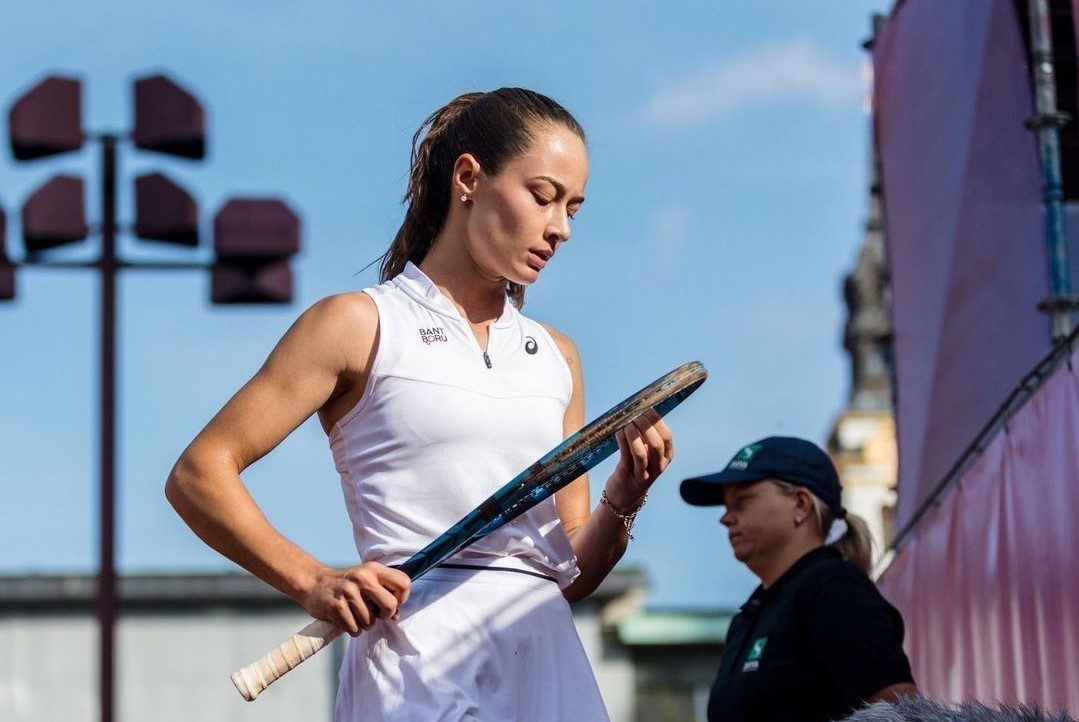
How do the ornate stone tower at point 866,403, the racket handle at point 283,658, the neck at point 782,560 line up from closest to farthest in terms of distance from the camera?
the racket handle at point 283,658
the neck at point 782,560
the ornate stone tower at point 866,403

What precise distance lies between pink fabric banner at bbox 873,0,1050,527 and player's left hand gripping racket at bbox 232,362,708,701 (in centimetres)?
335

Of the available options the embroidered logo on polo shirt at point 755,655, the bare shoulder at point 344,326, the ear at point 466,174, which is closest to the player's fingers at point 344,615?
the bare shoulder at point 344,326

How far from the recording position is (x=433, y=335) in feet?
11.6

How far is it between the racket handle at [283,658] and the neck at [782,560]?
2.15 m

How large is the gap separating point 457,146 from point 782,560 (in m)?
2.01

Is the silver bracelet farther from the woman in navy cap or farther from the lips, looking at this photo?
the woman in navy cap

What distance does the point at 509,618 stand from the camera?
11.3ft

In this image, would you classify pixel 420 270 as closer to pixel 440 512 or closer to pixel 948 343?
pixel 440 512

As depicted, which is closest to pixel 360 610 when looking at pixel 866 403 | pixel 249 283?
pixel 249 283

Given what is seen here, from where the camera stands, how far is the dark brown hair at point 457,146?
3.62 metres

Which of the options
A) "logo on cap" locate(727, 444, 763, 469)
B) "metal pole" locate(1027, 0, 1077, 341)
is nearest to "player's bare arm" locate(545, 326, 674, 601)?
"logo on cap" locate(727, 444, 763, 469)

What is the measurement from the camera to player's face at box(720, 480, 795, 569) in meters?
5.38

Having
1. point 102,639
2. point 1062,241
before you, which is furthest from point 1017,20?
point 102,639

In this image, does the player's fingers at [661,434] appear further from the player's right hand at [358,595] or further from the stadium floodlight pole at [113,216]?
the stadium floodlight pole at [113,216]
